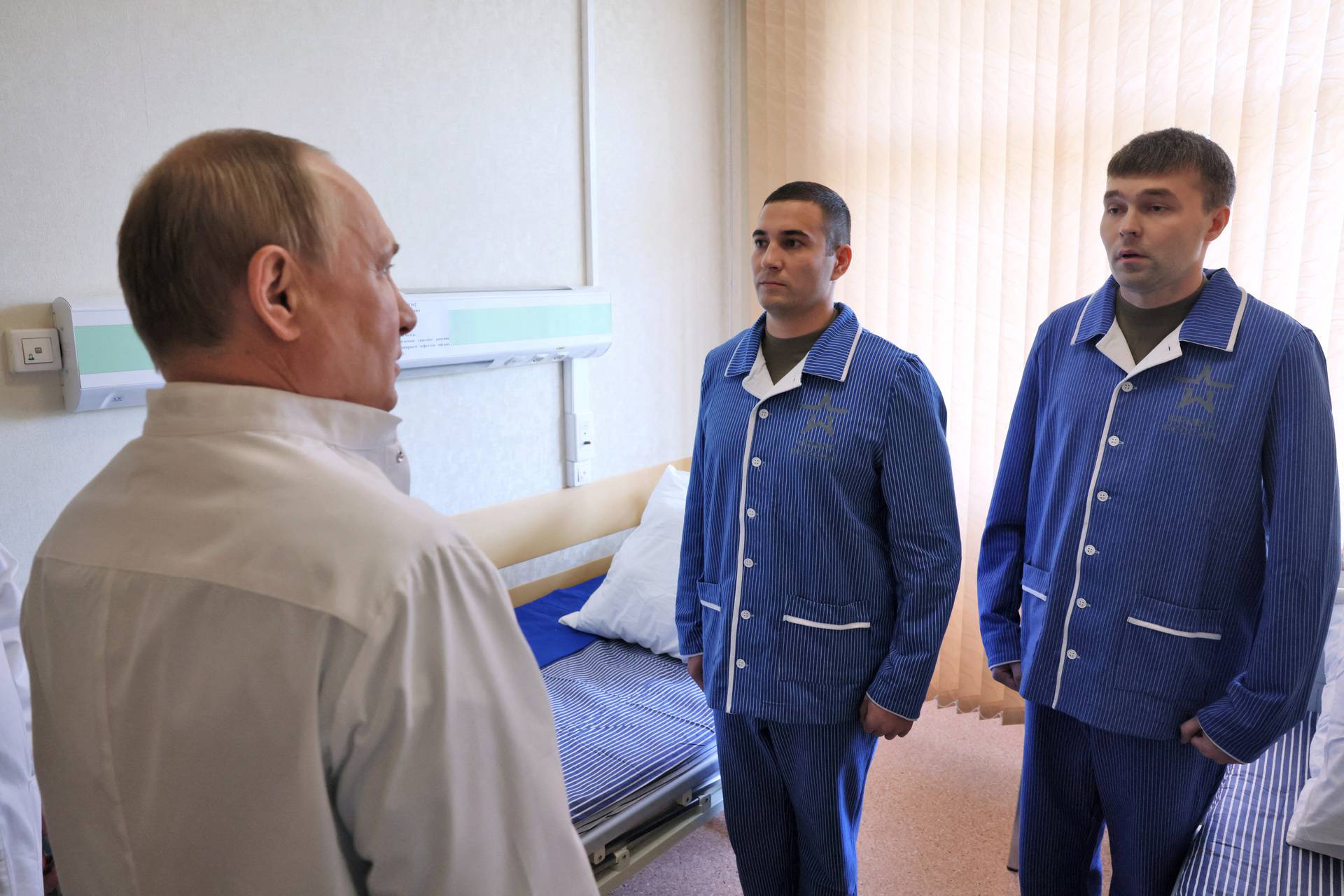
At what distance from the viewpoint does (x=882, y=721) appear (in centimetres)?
166

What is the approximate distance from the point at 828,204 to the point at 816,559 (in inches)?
27.9

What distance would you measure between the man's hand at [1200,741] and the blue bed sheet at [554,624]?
61.4 inches

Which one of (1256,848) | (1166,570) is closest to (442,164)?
(1166,570)

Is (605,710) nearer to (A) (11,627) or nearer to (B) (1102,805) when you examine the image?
(B) (1102,805)

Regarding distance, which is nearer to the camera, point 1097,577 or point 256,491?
point 256,491

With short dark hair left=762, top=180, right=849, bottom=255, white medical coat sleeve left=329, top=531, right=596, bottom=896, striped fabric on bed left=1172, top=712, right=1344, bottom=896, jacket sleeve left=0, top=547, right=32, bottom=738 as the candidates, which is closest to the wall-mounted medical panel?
jacket sleeve left=0, top=547, right=32, bottom=738

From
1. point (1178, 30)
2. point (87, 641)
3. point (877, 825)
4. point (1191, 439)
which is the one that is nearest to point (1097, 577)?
point (1191, 439)

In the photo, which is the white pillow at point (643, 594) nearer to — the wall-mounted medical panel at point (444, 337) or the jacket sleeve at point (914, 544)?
the wall-mounted medical panel at point (444, 337)

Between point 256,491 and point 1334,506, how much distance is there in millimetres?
1594

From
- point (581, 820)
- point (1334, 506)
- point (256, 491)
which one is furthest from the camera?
point (581, 820)

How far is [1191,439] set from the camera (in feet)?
5.03

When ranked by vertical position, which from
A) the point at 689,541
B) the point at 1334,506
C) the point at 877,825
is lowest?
the point at 877,825

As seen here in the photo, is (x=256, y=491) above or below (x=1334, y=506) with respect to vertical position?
above

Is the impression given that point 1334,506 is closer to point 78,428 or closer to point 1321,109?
point 1321,109
